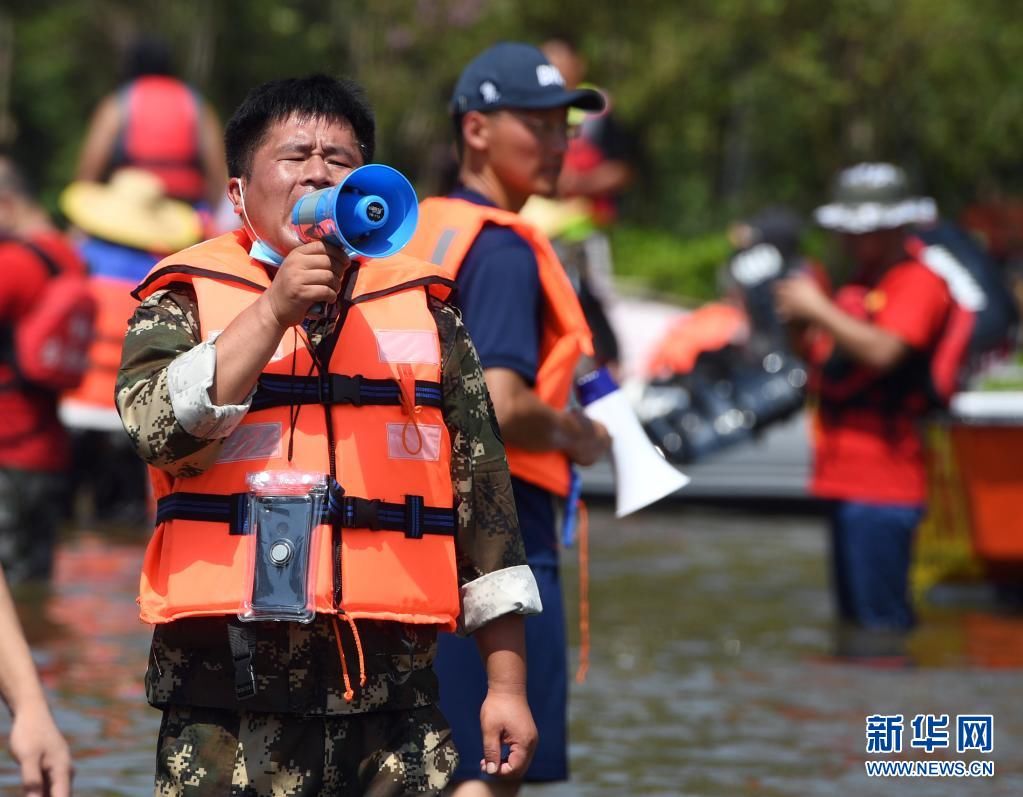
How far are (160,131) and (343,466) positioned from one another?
880 centimetres

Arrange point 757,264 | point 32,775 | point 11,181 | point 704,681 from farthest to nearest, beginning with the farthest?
point 757,264 < point 11,181 < point 704,681 < point 32,775

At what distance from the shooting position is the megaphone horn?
5.25 meters

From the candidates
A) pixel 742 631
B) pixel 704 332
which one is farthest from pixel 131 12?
pixel 742 631

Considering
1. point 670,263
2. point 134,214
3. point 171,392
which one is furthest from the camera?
point 670,263

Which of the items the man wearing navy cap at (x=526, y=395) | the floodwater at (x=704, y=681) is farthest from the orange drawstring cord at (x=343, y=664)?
the floodwater at (x=704, y=681)

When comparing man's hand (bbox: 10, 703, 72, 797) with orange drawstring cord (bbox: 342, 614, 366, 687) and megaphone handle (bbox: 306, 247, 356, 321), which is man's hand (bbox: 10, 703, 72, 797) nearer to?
orange drawstring cord (bbox: 342, 614, 366, 687)

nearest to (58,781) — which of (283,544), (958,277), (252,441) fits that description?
(283,544)

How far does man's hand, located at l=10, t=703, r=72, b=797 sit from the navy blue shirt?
1823mm

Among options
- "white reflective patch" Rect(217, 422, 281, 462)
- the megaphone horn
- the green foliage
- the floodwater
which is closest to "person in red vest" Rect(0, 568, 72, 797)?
"white reflective patch" Rect(217, 422, 281, 462)

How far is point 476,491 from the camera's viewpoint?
3.89 metres

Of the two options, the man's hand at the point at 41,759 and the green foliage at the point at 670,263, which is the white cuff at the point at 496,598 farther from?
the green foliage at the point at 670,263

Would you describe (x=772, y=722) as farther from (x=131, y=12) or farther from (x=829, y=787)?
(x=131, y=12)

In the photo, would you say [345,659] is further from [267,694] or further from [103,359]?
[103,359]

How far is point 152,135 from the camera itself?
12156 mm
